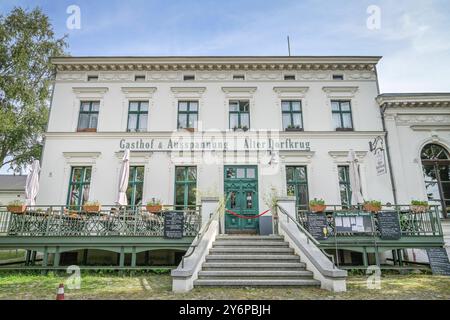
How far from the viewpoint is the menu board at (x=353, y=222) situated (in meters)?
9.48

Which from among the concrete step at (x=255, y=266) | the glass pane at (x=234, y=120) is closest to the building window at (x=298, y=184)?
the glass pane at (x=234, y=120)

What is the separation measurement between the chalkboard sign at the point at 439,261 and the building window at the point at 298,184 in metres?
4.86

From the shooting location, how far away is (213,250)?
8234 mm

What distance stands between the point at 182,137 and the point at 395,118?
1093cm

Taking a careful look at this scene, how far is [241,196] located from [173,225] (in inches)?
161

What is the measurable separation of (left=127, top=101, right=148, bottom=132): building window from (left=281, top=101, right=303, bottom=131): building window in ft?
23.8

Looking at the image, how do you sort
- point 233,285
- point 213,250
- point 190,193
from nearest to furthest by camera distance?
point 233,285 → point 213,250 → point 190,193

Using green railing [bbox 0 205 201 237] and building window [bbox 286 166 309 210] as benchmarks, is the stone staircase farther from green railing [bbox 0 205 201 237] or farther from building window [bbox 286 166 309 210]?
building window [bbox 286 166 309 210]

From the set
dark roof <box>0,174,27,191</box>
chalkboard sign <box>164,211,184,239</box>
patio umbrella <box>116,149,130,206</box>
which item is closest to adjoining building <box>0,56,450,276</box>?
patio umbrella <box>116,149,130,206</box>

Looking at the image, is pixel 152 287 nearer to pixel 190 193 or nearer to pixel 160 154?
pixel 190 193

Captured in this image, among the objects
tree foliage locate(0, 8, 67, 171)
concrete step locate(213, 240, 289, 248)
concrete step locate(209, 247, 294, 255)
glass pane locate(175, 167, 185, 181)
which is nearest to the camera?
concrete step locate(209, 247, 294, 255)

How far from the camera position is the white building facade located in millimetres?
12500
